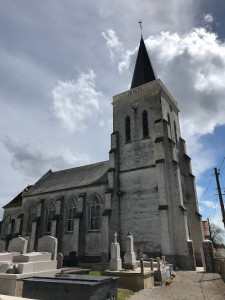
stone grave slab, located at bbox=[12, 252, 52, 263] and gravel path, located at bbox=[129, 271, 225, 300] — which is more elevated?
stone grave slab, located at bbox=[12, 252, 52, 263]

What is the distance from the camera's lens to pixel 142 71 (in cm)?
2806

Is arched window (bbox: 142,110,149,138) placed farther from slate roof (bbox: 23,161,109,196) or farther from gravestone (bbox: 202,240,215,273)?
gravestone (bbox: 202,240,215,273)

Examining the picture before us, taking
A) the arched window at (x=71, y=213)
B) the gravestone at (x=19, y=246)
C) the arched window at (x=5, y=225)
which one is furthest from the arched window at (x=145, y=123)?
the arched window at (x=5, y=225)

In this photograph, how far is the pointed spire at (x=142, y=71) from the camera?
27.3 metres

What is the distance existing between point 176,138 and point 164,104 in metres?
4.13

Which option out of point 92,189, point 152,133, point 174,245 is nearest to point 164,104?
point 152,133

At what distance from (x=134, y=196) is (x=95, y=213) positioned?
4589mm

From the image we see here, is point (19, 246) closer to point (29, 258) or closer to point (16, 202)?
point (29, 258)

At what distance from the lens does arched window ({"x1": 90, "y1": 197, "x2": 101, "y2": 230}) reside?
22.2 meters

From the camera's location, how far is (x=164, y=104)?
24.2m

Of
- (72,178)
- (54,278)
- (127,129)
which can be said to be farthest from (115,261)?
(72,178)

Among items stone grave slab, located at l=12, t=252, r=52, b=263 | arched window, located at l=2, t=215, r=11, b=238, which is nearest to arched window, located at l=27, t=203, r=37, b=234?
arched window, located at l=2, t=215, r=11, b=238

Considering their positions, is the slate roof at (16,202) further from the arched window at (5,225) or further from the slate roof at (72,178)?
the slate roof at (72,178)

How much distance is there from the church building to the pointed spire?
126 millimetres
